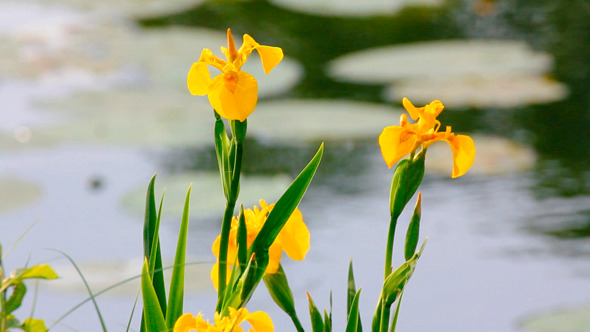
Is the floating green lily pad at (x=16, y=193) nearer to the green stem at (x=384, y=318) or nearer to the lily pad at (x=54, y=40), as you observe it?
the lily pad at (x=54, y=40)

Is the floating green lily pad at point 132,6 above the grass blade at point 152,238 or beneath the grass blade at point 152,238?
above

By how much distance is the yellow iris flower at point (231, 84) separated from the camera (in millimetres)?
389

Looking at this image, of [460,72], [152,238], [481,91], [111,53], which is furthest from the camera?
[111,53]

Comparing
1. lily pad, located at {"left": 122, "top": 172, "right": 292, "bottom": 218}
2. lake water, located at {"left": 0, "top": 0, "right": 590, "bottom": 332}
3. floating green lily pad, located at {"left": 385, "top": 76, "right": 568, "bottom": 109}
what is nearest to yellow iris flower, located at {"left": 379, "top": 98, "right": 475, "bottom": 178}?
lake water, located at {"left": 0, "top": 0, "right": 590, "bottom": 332}

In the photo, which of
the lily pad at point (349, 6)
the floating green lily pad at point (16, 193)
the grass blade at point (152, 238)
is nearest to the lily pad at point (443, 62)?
the lily pad at point (349, 6)

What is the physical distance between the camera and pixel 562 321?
1.21m

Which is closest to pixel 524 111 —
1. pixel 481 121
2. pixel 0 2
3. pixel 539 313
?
pixel 481 121

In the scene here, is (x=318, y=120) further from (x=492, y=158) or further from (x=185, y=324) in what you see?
→ (x=185, y=324)

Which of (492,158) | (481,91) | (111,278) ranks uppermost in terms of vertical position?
(481,91)

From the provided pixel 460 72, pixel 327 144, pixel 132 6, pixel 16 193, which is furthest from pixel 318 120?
pixel 132 6

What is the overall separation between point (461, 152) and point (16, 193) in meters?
1.37

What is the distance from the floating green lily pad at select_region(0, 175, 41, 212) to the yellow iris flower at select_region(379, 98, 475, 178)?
1295 mm

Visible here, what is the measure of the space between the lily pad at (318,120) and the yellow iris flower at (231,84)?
149 centimetres

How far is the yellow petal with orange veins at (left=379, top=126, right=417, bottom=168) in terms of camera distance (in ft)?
1.32
